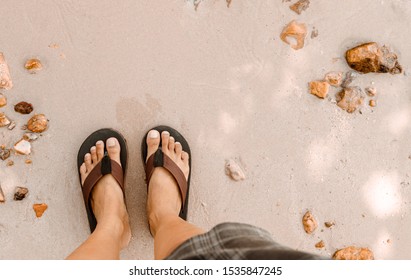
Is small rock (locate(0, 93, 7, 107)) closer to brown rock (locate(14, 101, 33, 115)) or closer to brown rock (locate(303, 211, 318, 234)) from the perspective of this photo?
brown rock (locate(14, 101, 33, 115))

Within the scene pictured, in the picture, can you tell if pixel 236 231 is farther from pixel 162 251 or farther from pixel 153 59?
pixel 153 59

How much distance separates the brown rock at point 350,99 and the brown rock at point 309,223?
0.49 metres

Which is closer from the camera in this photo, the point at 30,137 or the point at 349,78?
the point at 30,137

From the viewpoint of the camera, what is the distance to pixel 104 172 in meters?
1.79

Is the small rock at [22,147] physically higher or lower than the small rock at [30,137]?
lower

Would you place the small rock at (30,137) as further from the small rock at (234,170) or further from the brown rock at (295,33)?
the brown rock at (295,33)

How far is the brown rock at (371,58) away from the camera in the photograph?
6.01ft

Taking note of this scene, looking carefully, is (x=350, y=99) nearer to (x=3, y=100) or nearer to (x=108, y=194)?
(x=108, y=194)

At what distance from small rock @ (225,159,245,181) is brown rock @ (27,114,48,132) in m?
0.78

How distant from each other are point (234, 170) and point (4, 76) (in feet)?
3.36

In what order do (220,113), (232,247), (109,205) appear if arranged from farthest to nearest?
(220,113)
(109,205)
(232,247)

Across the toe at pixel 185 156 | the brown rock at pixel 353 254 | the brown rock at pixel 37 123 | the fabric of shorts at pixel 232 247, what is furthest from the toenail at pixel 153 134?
the brown rock at pixel 353 254

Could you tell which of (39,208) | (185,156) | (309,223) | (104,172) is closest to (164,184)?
(185,156)
